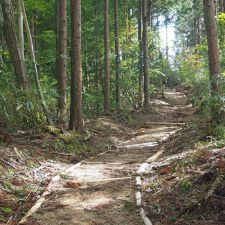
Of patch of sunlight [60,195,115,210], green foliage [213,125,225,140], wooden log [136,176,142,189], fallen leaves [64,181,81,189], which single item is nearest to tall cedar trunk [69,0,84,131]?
green foliage [213,125,225,140]

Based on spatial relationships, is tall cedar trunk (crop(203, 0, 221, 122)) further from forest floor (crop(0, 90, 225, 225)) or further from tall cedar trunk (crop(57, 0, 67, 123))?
tall cedar trunk (crop(57, 0, 67, 123))

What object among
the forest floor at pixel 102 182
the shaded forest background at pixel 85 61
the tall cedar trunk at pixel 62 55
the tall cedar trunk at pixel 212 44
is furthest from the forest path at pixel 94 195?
the tall cedar trunk at pixel 62 55

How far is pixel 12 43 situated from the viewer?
36.6 ft

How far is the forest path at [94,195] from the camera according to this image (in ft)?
19.1

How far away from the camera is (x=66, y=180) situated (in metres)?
8.05

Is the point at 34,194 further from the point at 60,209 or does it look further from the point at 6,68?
the point at 6,68

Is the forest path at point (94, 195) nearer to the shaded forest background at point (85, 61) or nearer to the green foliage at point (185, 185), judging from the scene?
the green foliage at point (185, 185)

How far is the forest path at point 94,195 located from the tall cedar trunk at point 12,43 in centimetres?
293

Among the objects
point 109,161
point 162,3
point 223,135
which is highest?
point 162,3

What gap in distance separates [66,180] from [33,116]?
11.8 feet

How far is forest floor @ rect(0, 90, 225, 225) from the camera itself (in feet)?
18.7

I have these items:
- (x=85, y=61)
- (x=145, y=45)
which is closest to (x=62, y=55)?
(x=85, y=61)

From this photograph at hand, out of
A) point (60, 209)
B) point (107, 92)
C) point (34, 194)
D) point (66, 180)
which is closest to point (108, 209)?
point (60, 209)

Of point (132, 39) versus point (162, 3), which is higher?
point (162, 3)
